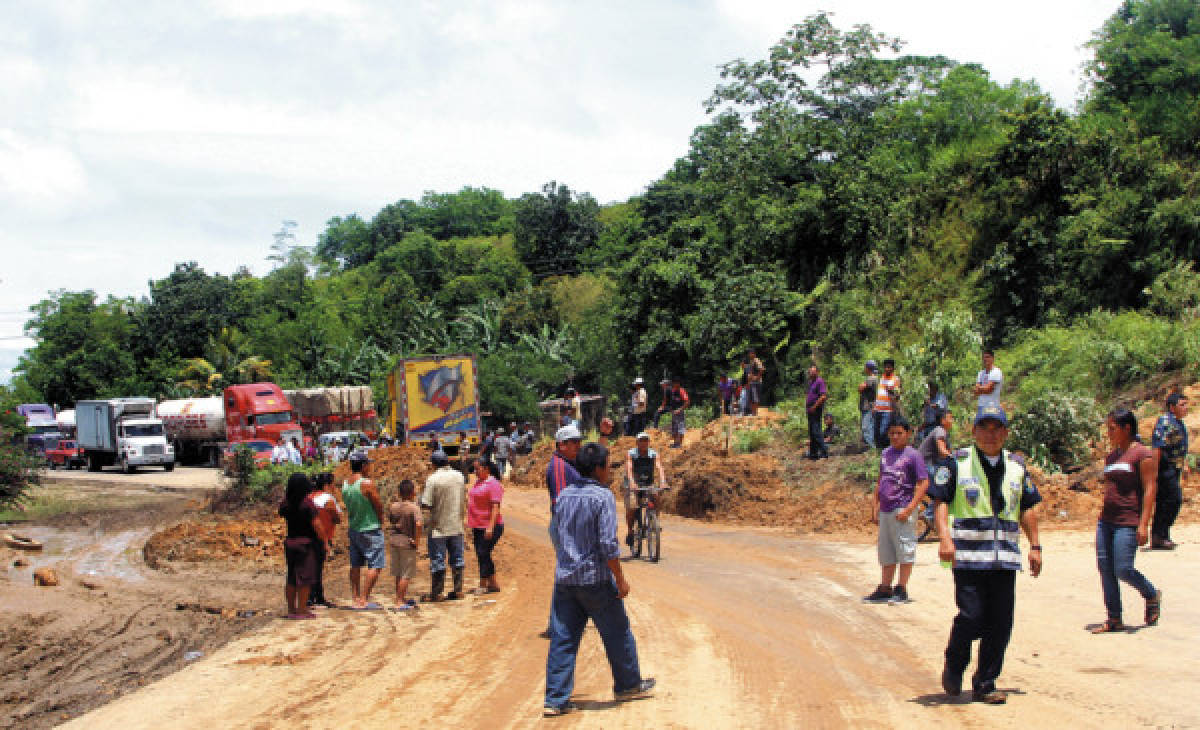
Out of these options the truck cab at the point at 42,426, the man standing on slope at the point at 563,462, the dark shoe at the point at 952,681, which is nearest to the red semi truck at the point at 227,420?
the truck cab at the point at 42,426

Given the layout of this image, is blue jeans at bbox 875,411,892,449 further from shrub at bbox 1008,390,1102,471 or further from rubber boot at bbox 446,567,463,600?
rubber boot at bbox 446,567,463,600

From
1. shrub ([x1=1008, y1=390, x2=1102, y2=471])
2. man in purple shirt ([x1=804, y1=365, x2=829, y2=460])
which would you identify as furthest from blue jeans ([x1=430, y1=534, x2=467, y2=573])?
shrub ([x1=1008, y1=390, x2=1102, y2=471])

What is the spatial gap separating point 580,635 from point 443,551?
235 inches

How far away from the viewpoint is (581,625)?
23.1 feet

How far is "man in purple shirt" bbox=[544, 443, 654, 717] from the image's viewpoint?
6.88m

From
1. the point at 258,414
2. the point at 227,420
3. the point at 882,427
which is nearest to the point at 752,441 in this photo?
the point at 882,427

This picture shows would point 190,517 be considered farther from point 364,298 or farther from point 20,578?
point 364,298

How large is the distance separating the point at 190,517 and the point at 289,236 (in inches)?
2924

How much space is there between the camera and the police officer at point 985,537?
6375mm

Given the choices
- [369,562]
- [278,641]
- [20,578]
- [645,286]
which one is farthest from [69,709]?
[645,286]

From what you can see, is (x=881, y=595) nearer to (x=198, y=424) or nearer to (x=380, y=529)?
(x=380, y=529)

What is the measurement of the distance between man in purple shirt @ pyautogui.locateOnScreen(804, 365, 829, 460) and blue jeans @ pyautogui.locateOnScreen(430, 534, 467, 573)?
31.0 ft

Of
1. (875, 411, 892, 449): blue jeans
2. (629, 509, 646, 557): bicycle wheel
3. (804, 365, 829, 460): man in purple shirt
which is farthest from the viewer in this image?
(804, 365, 829, 460): man in purple shirt

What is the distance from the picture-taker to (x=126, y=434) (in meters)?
43.2
